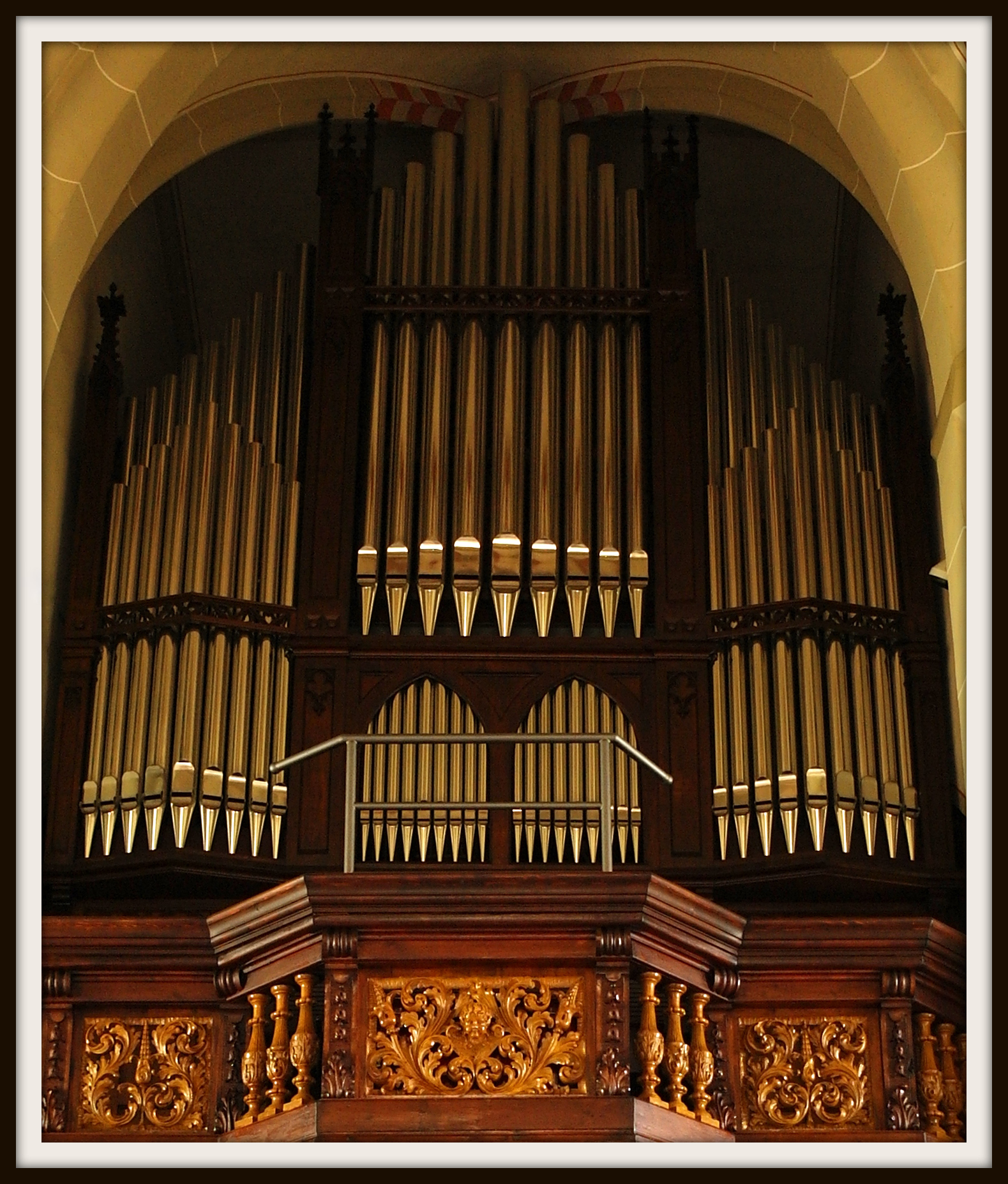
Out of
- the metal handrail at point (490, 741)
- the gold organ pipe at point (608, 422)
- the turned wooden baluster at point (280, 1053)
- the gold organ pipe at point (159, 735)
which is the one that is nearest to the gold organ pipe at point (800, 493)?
the gold organ pipe at point (608, 422)

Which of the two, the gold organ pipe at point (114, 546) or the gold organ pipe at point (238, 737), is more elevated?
the gold organ pipe at point (114, 546)

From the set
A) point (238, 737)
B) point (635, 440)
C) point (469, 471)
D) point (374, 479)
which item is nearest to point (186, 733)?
point (238, 737)

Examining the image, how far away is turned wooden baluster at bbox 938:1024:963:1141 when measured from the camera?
9148 mm

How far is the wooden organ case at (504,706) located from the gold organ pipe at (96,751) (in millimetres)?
19

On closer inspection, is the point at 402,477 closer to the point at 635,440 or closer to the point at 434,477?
the point at 434,477

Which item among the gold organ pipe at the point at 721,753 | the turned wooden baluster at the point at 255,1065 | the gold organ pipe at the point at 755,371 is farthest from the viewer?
the gold organ pipe at the point at 755,371

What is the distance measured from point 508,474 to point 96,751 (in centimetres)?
235

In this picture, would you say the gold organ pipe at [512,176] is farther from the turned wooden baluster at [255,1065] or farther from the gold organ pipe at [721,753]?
the turned wooden baluster at [255,1065]

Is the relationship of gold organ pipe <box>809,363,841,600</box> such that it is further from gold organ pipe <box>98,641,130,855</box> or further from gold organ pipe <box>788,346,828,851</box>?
gold organ pipe <box>98,641,130,855</box>

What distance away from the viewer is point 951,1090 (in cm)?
920

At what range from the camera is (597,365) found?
11.5 m

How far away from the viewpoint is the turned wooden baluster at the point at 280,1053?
28.7 feet

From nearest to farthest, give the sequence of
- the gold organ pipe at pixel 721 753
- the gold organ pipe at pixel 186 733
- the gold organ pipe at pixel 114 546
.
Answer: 1. the gold organ pipe at pixel 186 733
2. the gold organ pipe at pixel 721 753
3. the gold organ pipe at pixel 114 546

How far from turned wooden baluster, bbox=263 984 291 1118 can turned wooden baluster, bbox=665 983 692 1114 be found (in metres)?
1.45
